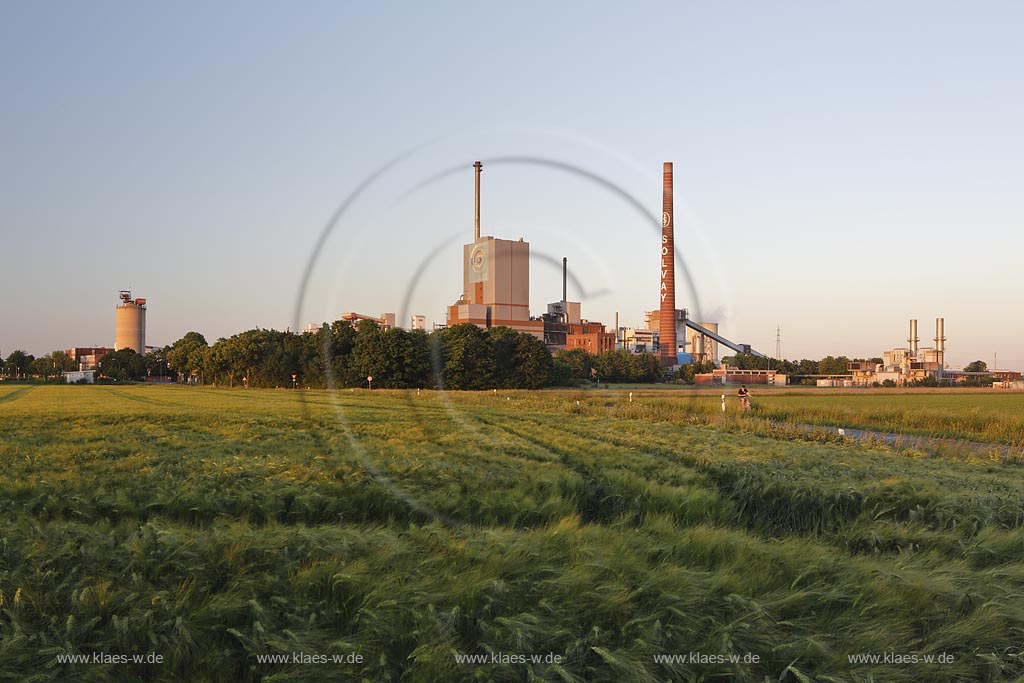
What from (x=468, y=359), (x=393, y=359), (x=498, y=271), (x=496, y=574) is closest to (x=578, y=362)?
(x=468, y=359)

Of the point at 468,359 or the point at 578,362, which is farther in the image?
the point at 578,362

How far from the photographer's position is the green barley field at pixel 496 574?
23.3 feet

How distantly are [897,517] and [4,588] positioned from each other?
42.7 ft

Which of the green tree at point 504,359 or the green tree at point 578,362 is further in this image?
the green tree at point 578,362

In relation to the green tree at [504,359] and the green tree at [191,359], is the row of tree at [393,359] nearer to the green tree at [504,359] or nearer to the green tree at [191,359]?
the green tree at [504,359]

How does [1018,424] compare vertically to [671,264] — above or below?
below

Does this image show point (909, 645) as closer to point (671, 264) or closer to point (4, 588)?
point (4, 588)

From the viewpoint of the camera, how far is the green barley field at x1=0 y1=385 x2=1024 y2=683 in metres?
7.11

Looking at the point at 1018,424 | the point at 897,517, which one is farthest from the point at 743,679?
the point at 1018,424

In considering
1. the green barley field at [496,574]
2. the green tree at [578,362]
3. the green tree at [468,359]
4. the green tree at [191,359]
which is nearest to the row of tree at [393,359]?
the green tree at [468,359]

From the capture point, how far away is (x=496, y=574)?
841 cm

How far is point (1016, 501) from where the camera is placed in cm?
1303

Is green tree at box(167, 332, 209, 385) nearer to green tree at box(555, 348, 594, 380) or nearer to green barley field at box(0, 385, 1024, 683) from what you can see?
green tree at box(555, 348, 594, 380)

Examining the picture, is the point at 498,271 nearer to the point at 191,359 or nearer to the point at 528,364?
the point at 528,364
